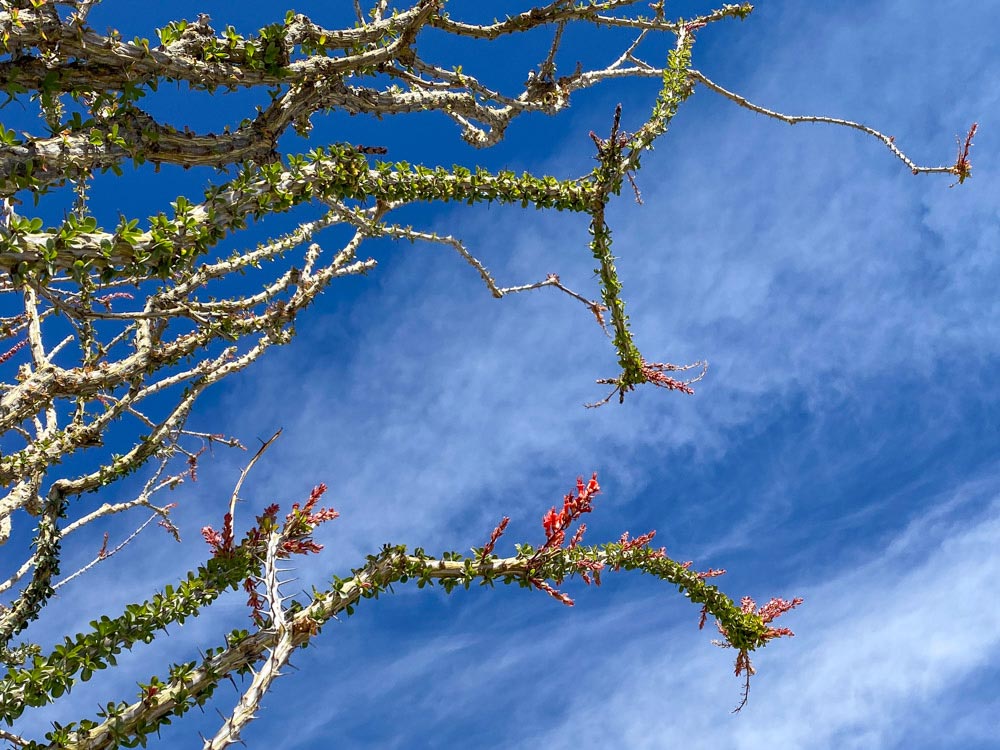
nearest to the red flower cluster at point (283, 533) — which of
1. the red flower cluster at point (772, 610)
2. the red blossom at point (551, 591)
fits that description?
the red blossom at point (551, 591)

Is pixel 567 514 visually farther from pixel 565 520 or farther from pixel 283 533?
pixel 283 533

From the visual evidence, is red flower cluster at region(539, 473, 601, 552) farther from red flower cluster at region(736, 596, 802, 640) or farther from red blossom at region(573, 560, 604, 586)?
red flower cluster at region(736, 596, 802, 640)

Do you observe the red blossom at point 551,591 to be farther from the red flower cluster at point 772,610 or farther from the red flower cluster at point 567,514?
the red flower cluster at point 772,610

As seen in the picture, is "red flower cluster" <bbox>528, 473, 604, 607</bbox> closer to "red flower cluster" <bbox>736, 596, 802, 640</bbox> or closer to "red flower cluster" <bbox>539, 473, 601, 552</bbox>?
"red flower cluster" <bbox>539, 473, 601, 552</bbox>

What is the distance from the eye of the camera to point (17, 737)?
13.7 feet

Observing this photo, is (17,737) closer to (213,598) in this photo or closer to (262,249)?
(213,598)

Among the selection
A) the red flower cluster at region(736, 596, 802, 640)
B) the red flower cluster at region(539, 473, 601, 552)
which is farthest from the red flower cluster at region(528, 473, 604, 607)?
the red flower cluster at region(736, 596, 802, 640)

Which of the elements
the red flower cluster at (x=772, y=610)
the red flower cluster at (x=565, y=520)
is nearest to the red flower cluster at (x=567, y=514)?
the red flower cluster at (x=565, y=520)

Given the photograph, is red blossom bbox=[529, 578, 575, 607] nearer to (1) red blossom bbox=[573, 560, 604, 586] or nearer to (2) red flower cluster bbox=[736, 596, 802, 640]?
(1) red blossom bbox=[573, 560, 604, 586]

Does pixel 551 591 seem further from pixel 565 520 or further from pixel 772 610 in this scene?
pixel 772 610

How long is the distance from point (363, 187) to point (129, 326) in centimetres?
407

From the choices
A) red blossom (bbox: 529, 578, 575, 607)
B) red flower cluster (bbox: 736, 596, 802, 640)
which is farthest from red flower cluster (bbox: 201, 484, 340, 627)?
red flower cluster (bbox: 736, 596, 802, 640)

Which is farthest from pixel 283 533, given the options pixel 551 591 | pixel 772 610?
pixel 772 610

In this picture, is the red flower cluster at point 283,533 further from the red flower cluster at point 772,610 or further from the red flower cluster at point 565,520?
the red flower cluster at point 772,610
